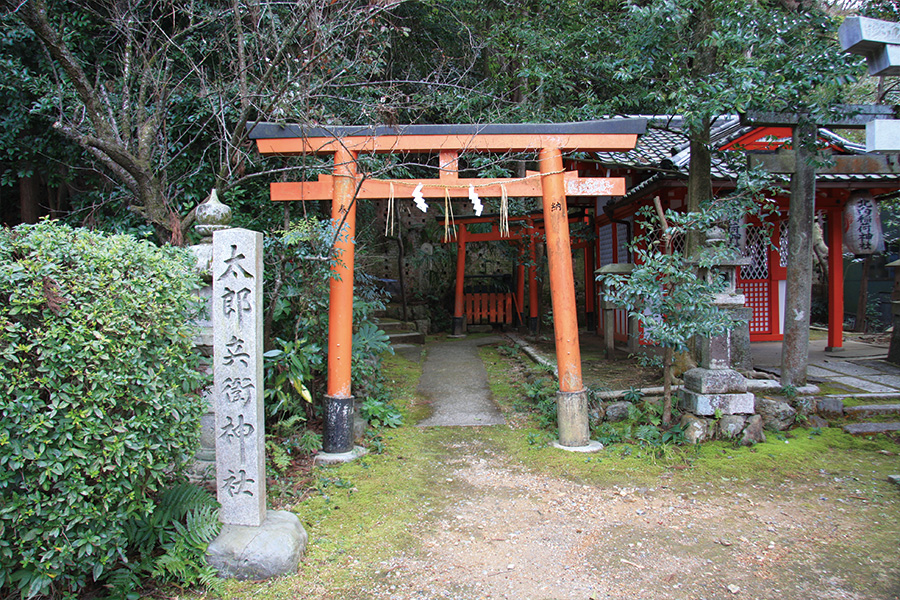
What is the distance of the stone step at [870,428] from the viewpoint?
5.60m

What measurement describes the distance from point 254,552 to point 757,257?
33.5ft

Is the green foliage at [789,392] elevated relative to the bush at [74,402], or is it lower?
lower

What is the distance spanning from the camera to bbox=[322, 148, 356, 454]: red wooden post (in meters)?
5.28

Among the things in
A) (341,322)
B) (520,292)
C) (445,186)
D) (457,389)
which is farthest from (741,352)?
(520,292)

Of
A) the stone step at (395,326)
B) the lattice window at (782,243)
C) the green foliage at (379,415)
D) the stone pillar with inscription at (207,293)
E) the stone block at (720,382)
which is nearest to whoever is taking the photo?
the stone pillar with inscription at (207,293)

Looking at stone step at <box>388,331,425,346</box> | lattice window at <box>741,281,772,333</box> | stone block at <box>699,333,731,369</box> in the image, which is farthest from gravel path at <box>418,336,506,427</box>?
lattice window at <box>741,281,772,333</box>

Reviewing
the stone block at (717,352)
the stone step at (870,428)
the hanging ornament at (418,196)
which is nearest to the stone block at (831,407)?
the stone step at (870,428)

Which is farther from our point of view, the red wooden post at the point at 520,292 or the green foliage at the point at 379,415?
the red wooden post at the point at 520,292

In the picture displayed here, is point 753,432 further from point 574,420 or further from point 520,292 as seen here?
point 520,292

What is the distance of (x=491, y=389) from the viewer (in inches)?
311

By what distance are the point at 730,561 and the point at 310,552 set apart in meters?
2.78

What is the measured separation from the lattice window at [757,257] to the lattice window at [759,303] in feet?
0.38

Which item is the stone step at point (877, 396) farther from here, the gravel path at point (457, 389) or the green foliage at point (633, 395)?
the gravel path at point (457, 389)

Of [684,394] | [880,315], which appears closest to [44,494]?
[684,394]
